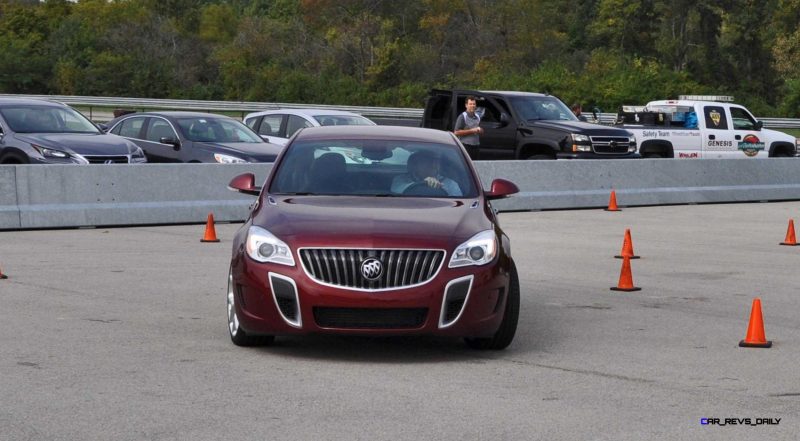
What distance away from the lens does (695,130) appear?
30156mm

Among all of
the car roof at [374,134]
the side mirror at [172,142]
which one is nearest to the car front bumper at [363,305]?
the car roof at [374,134]

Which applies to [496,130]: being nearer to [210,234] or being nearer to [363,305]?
[210,234]

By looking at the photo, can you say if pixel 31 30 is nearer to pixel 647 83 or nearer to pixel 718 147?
pixel 647 83

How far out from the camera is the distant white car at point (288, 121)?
25625 mm

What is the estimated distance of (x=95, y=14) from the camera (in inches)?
3770

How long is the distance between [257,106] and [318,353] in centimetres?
4264

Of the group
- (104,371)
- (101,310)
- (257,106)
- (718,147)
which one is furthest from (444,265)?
(257,106)

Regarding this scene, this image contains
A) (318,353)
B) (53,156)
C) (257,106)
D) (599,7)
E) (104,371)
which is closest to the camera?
(104,371)

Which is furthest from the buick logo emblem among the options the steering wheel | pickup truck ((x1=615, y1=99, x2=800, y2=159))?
pickup truck ((x1=615, y1=99, x2=800, y2=159))

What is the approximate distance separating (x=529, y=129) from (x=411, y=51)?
56645 millimetres

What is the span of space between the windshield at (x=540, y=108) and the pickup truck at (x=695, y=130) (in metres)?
3.15

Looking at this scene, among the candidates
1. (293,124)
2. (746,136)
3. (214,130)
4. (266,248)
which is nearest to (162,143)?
(214,130)

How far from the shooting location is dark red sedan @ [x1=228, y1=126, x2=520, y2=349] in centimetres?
851

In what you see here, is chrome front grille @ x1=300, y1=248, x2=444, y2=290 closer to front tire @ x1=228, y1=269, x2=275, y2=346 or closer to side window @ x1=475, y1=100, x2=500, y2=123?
front tire @ x1=228, y1=269, x2=275, y2=346
